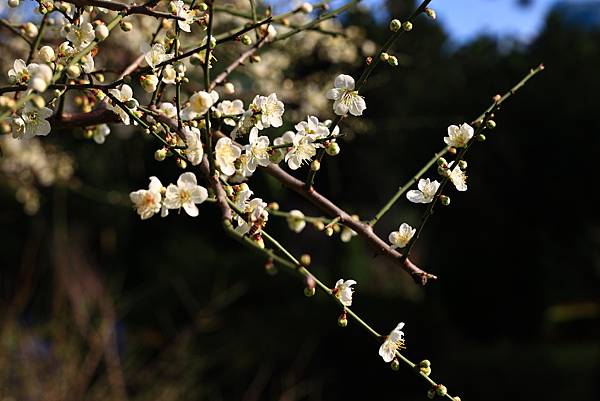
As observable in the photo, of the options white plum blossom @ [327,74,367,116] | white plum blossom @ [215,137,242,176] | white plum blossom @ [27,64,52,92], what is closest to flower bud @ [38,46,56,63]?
white plum blossom @ [27,64,52,92]

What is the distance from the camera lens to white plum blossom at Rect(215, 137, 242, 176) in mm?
836

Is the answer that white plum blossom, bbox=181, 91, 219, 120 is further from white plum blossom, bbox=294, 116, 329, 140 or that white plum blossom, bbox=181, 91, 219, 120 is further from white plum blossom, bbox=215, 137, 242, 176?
white plum blossom, bbox=294, 116, 329, 140

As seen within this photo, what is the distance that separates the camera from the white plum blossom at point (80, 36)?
0.89 meters

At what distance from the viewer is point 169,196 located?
833 mm

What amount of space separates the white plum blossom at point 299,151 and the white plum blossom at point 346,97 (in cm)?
6

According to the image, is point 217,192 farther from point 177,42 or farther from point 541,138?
point 541,138

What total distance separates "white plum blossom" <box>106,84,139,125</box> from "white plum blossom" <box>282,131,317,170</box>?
21 cm

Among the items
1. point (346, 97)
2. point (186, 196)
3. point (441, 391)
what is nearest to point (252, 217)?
point (186, 196)

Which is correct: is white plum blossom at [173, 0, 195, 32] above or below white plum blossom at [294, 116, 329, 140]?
below

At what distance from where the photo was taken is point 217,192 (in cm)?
82

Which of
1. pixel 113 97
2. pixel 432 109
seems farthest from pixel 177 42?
pixel 432 109

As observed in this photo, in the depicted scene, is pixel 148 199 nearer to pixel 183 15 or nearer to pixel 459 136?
pixel 183 15

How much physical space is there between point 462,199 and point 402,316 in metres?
2.39

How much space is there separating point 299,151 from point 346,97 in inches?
3.8
